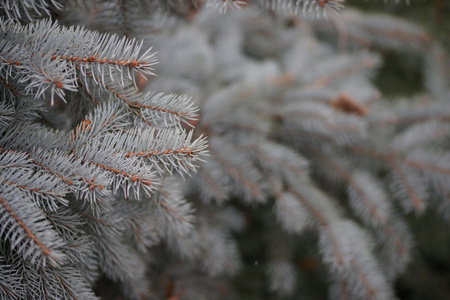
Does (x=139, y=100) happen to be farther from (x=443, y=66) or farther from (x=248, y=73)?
(x=443, y=66)

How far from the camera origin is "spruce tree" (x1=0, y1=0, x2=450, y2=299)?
492mm

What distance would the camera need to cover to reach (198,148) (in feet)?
1.62

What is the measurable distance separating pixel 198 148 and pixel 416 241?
4.07 feet

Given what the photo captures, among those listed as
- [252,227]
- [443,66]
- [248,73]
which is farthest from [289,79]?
[443,66]

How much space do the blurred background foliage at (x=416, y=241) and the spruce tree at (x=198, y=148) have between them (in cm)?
3

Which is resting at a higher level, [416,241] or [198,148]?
[198,148]

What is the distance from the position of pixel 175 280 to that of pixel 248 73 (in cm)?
67

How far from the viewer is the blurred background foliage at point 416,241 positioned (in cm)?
130

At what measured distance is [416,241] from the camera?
1.38 metres

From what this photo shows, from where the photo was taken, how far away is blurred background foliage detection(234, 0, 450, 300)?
130 centimetres

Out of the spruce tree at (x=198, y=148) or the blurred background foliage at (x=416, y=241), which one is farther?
the blurred background foliage at (x=416, y=241)

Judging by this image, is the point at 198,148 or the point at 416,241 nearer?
the point at 198,148

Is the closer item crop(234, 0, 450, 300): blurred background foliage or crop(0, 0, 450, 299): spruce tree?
crop(0, 0, 450, 299): spruce tree

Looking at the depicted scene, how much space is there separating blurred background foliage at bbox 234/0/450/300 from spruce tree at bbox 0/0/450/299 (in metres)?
0.03
